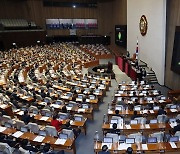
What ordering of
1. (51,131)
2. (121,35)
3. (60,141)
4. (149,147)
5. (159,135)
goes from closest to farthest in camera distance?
(149,147) < (159,135) < (60,141) < (51,131) < (121,35)

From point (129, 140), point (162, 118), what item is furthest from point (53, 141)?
point (162, 118)

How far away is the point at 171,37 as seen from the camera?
1886cm

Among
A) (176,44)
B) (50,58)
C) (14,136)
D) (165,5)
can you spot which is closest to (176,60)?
(176,44)

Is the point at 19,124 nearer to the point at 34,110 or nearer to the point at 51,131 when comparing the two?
the point at 51,131

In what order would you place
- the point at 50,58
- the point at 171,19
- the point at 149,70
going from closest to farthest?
1. the point at 171,19
2. the point at 149,70
3. the point at 50,58

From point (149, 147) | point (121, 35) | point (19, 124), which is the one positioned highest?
point (121, 35)

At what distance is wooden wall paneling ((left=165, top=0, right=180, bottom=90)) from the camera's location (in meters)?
17.8

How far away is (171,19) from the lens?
18.6 meters

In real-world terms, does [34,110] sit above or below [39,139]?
above

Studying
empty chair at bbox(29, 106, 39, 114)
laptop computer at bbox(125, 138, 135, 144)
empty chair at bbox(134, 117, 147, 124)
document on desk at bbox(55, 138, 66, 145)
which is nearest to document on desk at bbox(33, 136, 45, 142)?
document on desk at bbox(55, 138, 66, 145)

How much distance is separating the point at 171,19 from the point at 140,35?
7223 mm

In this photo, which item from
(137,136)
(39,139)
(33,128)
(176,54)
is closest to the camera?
(137,136)

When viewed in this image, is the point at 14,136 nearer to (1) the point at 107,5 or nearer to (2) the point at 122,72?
(2) the point at 122,72

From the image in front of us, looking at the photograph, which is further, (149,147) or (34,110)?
(34,110)
